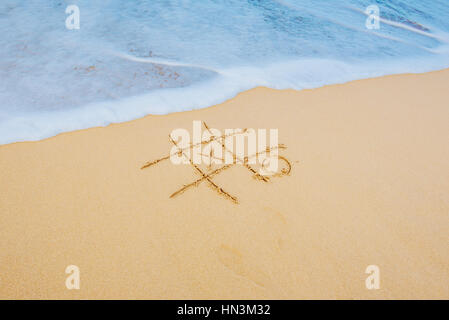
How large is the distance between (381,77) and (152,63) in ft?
8.89

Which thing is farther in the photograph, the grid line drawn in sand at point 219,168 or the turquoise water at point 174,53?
the turquoise water at point 174,53

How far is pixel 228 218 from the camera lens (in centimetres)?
167

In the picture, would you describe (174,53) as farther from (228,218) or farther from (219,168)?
(228,218)

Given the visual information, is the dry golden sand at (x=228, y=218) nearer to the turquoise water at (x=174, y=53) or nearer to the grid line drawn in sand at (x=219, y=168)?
the grid line drawn in sand at (x=219, y=168)

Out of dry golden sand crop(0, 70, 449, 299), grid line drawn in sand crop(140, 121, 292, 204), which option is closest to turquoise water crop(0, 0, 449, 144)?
dry golden sand crop(0, 70, 449, 299)

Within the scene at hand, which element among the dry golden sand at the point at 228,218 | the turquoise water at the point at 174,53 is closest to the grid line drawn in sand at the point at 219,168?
the dry golden sand at the point at 228,218

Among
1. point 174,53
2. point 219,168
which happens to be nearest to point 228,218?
point 219,168

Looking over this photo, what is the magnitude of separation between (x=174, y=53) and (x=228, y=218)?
248cm

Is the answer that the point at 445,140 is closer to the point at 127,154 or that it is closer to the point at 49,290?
the point at 127,154

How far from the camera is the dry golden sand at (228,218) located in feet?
4.66

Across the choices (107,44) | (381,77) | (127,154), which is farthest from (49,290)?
(381,77)

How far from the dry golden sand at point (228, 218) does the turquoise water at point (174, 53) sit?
473 millimetres

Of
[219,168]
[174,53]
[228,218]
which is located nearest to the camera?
[228,218]

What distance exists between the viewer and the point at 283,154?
6.82 ft
